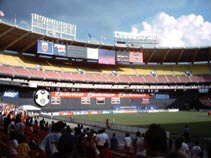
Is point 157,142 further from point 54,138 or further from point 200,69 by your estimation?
point 200,69

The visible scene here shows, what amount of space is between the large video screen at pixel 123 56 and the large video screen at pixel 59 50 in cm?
1378

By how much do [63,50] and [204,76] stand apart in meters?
36.2

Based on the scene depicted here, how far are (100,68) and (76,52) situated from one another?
1093 cm

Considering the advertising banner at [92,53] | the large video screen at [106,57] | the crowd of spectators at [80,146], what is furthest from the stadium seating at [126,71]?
the crowd of spectators at [80,146]

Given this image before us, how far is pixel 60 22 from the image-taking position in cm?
6278

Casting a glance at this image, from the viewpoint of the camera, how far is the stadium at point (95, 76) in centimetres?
5106

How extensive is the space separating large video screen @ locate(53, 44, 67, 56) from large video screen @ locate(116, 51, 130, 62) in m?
13.8

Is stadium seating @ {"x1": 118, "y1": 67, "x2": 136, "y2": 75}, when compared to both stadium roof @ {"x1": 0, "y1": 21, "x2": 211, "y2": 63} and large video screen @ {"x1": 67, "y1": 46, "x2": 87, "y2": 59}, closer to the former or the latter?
stadium roof @ {"x1": 0, "y1": 21, "x2": 211, "y2": 63}

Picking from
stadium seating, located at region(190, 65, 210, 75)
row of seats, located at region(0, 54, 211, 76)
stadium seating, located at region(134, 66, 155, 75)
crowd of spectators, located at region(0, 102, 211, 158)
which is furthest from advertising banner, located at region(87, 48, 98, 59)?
crowd of spectators, located at region(0, 102, 211, 158)

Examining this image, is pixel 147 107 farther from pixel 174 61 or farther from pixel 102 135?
pixel 102 135

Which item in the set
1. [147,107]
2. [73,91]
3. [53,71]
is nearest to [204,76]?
[147,107]

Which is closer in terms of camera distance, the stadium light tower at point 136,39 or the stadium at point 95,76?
the stadium at point 95,76

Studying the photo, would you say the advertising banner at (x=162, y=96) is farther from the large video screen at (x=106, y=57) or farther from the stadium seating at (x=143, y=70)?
the large video screen at (x=106, y=57)

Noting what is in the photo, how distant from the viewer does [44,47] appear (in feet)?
172
